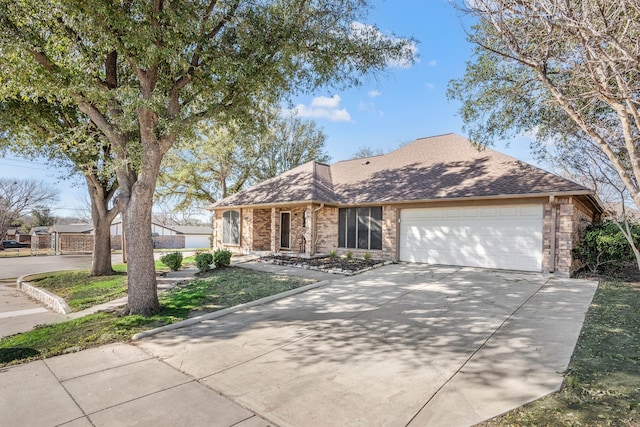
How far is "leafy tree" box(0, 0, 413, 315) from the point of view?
20.3ft

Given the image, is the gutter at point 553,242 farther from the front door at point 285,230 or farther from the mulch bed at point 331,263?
the front door at point 285,230

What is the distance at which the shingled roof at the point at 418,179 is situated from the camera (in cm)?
1068

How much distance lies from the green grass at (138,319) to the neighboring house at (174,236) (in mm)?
30957

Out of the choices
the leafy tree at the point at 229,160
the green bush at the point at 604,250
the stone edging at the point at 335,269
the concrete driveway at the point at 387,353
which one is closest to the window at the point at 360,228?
the stone edging at the point at 335,269

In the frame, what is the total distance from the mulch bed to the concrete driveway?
124 inches

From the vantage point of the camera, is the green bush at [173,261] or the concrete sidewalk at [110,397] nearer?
the concrete sidewalk at [110,397]

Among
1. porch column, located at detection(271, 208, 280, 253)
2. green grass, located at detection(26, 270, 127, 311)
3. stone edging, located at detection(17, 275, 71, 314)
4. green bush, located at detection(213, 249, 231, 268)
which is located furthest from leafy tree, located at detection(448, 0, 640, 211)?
stone edging, located at detection(17, 275, 71, 314)

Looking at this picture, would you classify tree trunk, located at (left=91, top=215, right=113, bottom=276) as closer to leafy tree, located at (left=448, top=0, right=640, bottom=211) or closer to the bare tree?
leafy tree, located at (left=448, top=0, right=640, bottom=211)

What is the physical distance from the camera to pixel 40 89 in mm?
6891

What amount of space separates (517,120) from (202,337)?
37.6 feet

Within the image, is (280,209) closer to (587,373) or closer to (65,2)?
(65,2)

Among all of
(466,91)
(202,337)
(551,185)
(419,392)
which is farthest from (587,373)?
(466,91)

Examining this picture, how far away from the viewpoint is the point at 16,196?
32750 millimetres

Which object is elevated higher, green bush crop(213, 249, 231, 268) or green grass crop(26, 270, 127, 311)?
green bush crop(213, 249, 231, 268)
